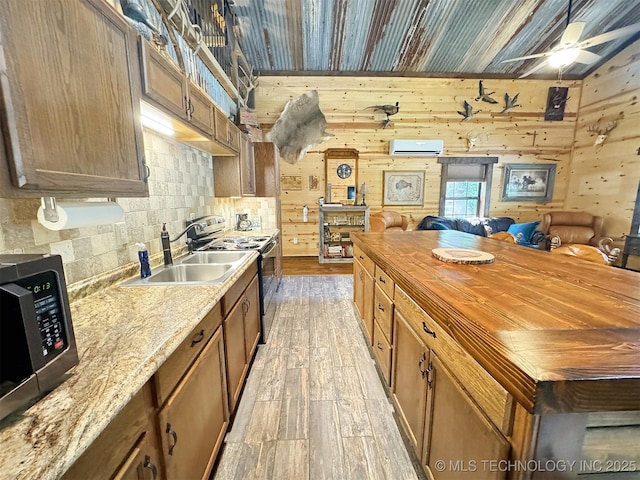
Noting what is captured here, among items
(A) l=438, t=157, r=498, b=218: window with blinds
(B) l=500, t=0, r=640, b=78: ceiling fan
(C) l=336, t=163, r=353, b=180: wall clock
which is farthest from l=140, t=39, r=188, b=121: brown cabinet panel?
(A) l=438, t=157, r=498, b=218: window with blinds

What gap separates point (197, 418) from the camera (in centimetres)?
112

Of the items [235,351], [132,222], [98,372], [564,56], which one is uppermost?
[564,56]

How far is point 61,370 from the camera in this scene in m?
0.66

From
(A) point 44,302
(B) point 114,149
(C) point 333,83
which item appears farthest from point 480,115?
(A) point 44,302

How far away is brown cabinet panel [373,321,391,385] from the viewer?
1.72 metres

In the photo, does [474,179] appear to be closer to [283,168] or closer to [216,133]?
[283,168]

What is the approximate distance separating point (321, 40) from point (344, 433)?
521 cm

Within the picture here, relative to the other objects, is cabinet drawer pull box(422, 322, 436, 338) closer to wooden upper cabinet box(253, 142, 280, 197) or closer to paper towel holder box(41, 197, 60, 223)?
paper towel holder box(41, 197, 60, 223)

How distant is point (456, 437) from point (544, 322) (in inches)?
19.9

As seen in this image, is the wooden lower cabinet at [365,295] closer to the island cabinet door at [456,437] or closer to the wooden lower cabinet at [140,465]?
the island cabinet door at [456,437]

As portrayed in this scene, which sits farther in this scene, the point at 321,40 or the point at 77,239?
the point at 321,40

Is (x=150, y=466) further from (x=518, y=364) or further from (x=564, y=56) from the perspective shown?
(x=564, y=56)

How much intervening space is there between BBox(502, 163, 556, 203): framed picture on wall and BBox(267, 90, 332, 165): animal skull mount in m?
3.97

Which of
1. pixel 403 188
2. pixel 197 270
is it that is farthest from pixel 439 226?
pixel 197 270
